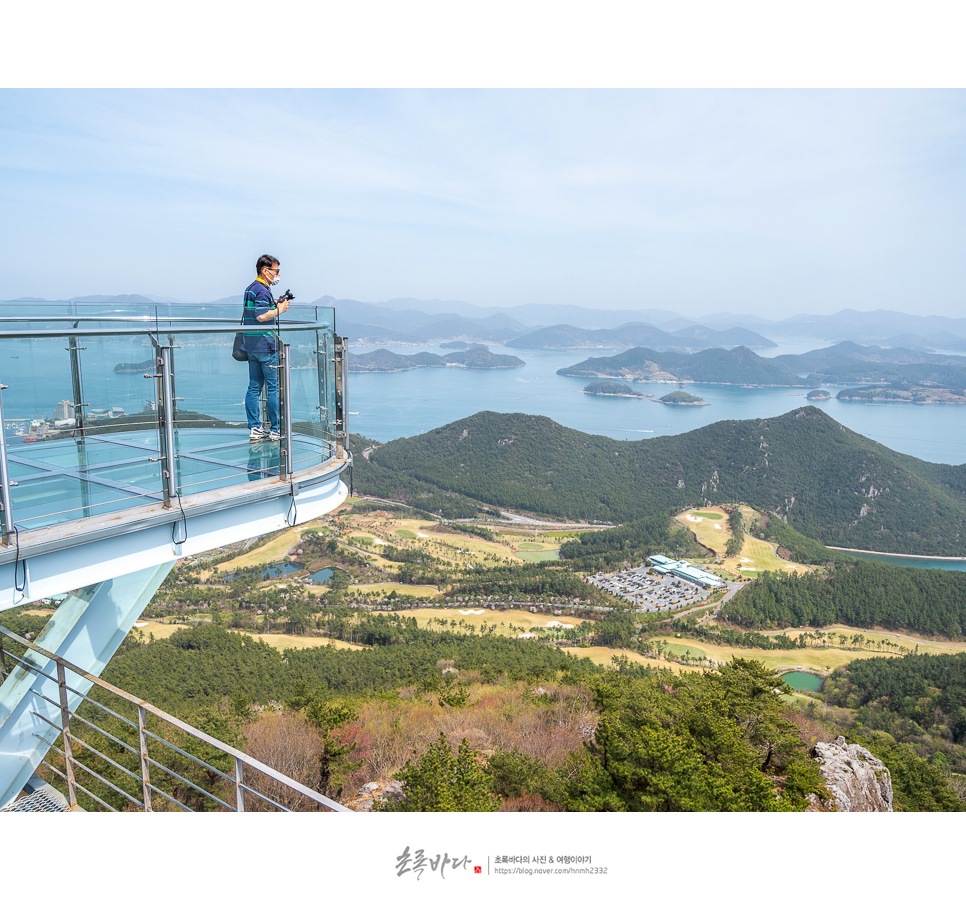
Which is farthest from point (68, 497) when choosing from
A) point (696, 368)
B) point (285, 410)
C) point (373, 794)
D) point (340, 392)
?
point (696, 368)

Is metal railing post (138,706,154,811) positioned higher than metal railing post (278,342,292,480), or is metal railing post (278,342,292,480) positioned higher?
metal railing post (278,342,292,480)

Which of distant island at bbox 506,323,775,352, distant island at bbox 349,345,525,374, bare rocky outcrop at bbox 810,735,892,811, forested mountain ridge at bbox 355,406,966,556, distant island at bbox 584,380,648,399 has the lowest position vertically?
forested mountain ridge at bbox 355,406,966,556

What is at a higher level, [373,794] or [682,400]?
[373,794]

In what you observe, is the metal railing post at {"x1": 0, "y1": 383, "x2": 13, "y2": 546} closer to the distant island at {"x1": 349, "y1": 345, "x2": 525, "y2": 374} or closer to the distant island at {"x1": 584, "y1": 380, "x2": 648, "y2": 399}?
the distant island at {"x1": 584, "y1": 380, "x2": 648, "y2": 399}

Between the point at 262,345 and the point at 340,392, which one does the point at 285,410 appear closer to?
the point at 262,345

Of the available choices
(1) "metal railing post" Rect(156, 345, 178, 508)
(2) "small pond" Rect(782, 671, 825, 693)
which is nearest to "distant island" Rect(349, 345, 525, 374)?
(2) "small pond" Rect(782, 671, 825, 693)

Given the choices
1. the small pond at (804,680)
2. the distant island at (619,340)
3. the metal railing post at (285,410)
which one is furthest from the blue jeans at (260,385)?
the distant island at (619,340)
